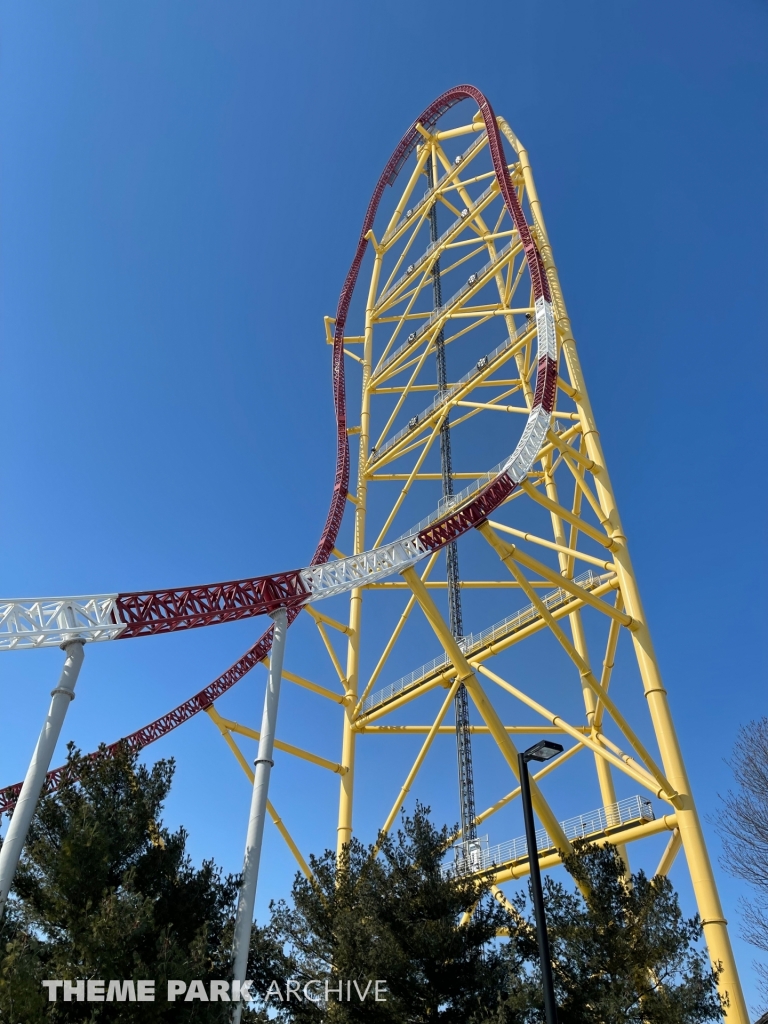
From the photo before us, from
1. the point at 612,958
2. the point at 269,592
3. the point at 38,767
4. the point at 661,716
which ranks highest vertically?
the point at 269,592

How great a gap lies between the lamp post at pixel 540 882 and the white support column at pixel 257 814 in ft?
9.66

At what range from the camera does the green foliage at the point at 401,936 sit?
27.9 feet

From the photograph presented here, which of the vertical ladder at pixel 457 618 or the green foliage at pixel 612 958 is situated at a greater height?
the vertical ladder at pixel 457 618

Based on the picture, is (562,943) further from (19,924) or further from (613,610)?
(19,924)

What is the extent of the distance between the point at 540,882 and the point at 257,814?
3389 millimetres

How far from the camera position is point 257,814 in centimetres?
883

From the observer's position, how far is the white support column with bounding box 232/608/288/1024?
7.74 m

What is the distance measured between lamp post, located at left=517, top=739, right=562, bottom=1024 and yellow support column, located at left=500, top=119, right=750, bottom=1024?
298cm

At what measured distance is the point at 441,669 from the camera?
47.1 ft

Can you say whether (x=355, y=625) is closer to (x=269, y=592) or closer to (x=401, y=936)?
(x=269, y=592)

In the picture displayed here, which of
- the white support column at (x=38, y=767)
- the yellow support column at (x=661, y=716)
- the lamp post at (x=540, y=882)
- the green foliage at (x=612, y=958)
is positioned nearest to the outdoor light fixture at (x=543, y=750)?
the lamp post at (x=540, y=882)

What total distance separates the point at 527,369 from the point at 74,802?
527 inches

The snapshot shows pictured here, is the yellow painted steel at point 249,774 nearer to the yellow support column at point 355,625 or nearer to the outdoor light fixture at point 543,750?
the yellow support column at point 355,625

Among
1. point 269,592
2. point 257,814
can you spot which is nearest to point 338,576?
point 269,592
